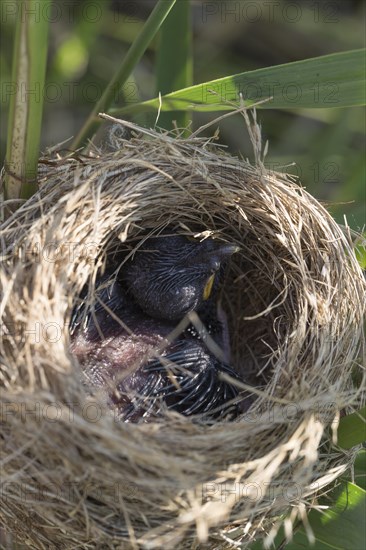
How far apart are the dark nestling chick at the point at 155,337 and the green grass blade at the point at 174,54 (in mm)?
319

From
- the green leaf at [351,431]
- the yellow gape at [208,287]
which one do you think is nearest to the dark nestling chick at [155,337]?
the yellow gape at [208,287]

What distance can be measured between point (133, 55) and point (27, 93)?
9.7 inches

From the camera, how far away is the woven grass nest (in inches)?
61.1

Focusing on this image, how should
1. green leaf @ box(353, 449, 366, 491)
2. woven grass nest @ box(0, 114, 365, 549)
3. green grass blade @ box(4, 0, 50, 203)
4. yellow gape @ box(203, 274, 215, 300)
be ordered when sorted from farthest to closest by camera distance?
yellow gape @ box(203, 274, 215, 300), green leaf @ box(353, 449, 366, 491), green grass blade @ box(4, 0, 50, 203), woven grass nest @ box(0, 114, 365, 549)

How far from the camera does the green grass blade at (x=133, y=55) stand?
1.80m

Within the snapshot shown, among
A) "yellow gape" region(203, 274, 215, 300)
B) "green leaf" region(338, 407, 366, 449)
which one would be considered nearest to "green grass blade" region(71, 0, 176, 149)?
"yellow gape" region(203, 274, 215, 300)

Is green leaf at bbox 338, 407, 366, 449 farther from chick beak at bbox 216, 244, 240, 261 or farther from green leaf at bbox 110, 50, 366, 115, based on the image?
green leaf at bbox 110, 50, 366, 115

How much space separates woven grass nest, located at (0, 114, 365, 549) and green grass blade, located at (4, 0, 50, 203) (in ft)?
0.22

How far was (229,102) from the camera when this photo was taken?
1863 millimetres

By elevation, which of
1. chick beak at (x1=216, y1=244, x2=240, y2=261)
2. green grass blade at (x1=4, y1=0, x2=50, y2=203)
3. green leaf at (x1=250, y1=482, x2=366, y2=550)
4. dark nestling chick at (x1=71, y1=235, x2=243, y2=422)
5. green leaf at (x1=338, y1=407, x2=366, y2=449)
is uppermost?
green grass blade at (x1=4, y1=0, x2=50, y2=203)

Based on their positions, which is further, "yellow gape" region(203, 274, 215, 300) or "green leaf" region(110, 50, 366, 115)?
"yellow gape" region(203, 274, 215, 300)

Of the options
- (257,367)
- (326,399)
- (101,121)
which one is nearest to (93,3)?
(101,121)

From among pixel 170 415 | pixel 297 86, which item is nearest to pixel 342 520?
pixel 170 415

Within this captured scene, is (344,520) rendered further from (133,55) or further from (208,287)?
(133,55)
